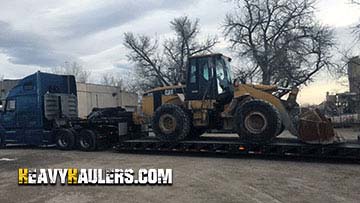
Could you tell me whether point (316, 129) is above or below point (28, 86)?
below

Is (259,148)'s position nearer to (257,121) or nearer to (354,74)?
(257,121)

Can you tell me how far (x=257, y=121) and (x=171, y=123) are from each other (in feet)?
10.5

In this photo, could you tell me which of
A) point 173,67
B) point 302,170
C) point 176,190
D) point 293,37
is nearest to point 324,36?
point 293,37

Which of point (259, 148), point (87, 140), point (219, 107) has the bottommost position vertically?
point (259, 148)

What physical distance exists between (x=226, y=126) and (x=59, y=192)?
679cm

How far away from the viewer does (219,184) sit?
8633 millimetres

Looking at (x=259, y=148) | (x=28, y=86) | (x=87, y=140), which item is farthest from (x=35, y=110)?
(x=259, y=148)

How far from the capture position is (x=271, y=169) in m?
10.4

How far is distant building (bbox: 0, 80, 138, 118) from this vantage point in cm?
3778

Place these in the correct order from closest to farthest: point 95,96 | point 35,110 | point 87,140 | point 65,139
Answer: point 87,140 → point 65,139 → point 35,110 → point 95,96

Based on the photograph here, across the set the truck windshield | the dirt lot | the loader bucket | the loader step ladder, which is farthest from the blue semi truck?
the loader bucket

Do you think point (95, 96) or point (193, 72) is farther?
point (95, 96)

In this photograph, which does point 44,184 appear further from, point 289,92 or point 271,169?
point 289,92

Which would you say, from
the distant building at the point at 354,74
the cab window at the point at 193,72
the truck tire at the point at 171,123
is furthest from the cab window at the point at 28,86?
the distant building at the point at 354,74
